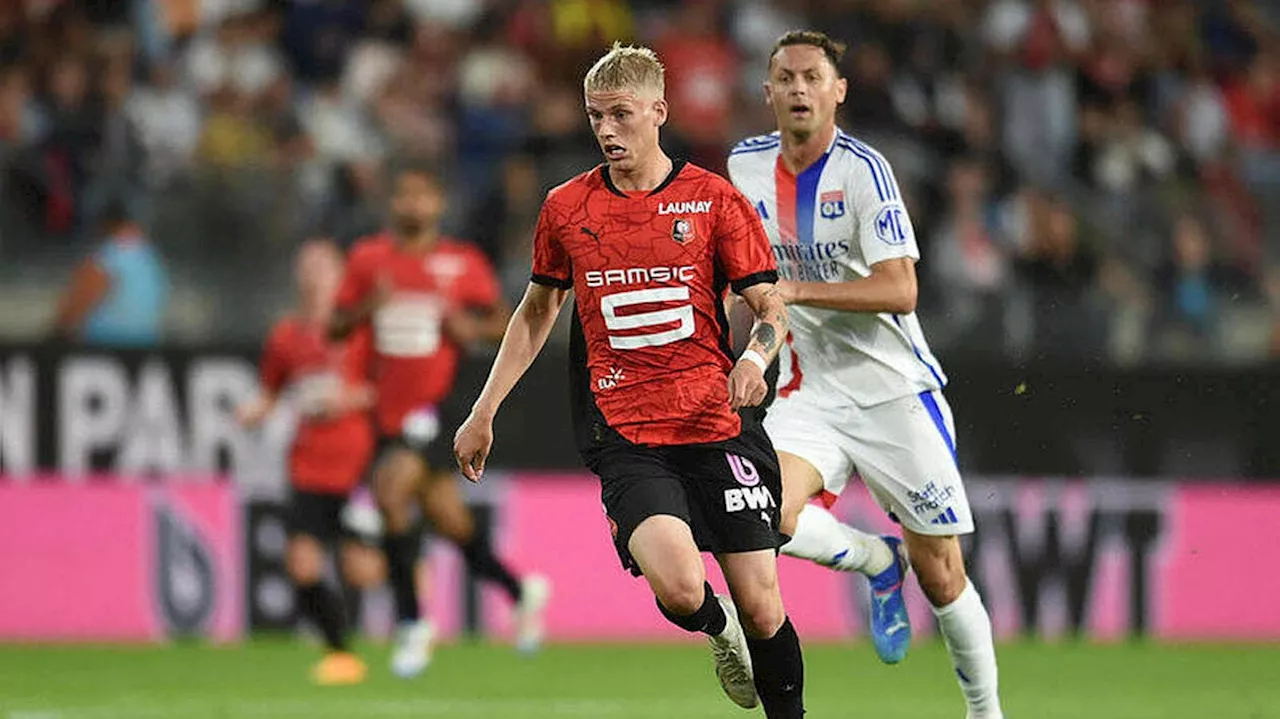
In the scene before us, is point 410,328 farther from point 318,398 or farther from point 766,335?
point 766,335

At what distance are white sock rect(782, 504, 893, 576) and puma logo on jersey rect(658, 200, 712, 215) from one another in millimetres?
1550

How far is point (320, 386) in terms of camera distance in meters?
13.5

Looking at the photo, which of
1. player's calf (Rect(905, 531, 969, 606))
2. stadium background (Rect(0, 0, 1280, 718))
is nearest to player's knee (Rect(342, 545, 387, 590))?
stadium background (Rect(0, 0, 1280, 718))

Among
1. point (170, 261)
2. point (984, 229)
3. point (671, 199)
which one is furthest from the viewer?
point (984, 229)

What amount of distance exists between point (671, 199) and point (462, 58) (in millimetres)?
9412

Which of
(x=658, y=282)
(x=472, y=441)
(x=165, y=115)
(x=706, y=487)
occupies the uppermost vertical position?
(x=165, y=115)

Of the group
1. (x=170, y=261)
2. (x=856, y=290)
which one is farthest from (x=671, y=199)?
(x=170, y=261)

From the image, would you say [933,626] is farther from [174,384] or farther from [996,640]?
[174,384]

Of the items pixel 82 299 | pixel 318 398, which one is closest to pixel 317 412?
pixel 318 398

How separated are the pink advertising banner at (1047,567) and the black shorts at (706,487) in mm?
7239

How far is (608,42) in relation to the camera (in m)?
16.9

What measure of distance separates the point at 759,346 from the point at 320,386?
22.0 feet

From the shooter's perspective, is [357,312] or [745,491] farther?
[357,312]

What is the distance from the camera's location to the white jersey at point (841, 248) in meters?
8.42
